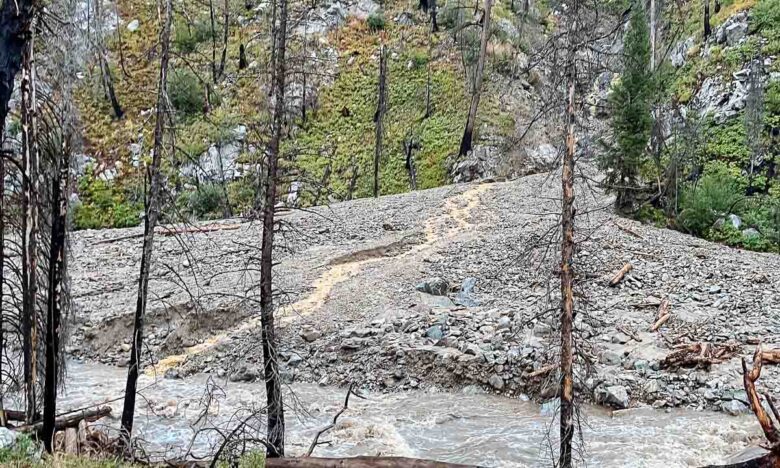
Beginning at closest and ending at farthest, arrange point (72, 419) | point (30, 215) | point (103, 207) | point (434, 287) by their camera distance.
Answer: point (30, 215) < point (72, 419) < point (434, 287) < point (103, 207)

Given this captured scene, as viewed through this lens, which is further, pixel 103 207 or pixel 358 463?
pixel 103 207

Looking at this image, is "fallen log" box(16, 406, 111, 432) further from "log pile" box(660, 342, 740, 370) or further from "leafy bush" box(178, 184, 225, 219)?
"leafy bush" box(178, 184, 225, 219)

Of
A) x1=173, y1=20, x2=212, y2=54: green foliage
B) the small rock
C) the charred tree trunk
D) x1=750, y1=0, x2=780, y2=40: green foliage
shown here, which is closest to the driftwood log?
the small rock

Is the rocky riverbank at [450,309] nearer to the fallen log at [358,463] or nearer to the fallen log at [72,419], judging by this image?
the fallen log at [72,419]

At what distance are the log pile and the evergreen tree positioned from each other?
7.17 metres

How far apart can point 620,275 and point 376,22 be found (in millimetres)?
30029

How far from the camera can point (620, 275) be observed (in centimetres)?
1477

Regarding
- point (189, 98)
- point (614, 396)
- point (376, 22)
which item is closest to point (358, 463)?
point (614, 396)

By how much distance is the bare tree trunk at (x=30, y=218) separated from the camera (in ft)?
21.6

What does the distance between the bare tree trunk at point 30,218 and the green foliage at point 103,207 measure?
71.6 ft

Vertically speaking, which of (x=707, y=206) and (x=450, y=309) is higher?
(x=707, y=206)

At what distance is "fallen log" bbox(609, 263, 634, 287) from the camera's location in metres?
14.6

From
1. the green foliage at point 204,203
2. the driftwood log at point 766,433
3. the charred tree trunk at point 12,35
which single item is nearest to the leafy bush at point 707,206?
the driftwood log at point 766,433

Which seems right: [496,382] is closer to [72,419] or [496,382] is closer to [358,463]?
[358,463]
